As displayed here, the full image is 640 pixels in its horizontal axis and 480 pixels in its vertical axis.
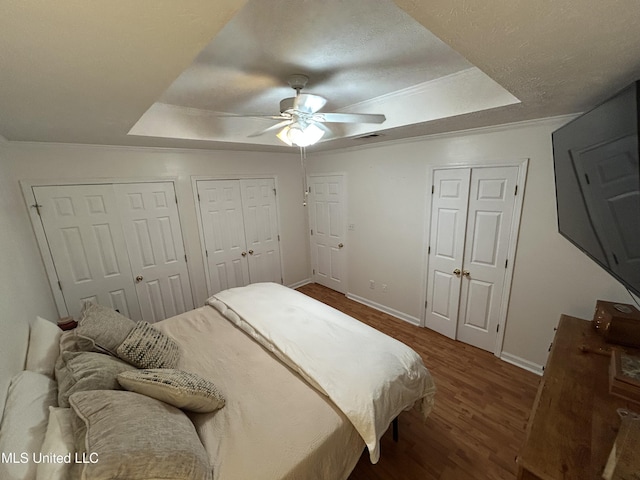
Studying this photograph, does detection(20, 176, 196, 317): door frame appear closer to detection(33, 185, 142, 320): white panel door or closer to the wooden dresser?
detection(33, 185, 142, 320): white panel door

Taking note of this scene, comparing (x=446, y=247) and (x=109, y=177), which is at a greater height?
(x=109, y=177)

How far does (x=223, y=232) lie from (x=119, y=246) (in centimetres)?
115

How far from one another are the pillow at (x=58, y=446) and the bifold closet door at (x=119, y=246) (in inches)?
77.9

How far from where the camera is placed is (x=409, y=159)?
2.96 m

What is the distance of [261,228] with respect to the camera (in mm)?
3875

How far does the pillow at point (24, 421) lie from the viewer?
87cm

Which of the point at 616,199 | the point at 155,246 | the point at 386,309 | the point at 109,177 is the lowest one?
the point at 386,309

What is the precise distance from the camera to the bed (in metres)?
0.93

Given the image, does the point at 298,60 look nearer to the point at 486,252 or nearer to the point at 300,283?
the point at 486,252

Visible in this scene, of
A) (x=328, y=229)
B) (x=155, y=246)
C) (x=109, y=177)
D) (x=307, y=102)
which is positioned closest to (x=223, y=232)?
(x=155, y=246)

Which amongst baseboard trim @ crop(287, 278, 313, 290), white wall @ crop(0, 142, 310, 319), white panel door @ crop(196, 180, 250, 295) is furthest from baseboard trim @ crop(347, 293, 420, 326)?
white panel door @ crop(196, 180, 250, 295)

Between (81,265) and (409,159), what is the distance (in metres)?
3.73

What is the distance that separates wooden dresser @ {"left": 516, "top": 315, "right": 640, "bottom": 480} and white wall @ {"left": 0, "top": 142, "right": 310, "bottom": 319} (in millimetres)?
2527

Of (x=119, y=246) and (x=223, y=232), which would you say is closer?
(x=119, y=246)
